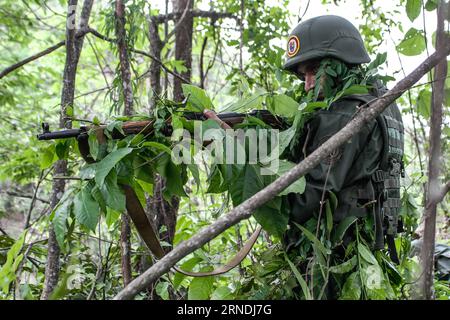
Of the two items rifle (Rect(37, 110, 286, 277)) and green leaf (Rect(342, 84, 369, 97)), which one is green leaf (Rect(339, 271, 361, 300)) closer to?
rifle (Rect(37, 110, 286, 277))

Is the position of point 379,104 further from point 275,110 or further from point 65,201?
point 65,201

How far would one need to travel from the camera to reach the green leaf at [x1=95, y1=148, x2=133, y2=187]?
5.93 ft

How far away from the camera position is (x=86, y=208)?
189cm

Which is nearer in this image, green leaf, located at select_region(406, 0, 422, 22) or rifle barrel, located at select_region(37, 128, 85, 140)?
green leaf, located at select_region(406, 0, 422, 22)

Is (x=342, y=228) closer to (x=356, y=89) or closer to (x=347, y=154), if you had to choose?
(x=347, y=154)

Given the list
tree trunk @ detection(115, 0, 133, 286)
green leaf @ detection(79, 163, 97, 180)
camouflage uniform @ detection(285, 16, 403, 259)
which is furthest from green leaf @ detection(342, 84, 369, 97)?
tree trunk @ detection(115, 0, 133, 286)

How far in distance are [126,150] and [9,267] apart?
0.71 meters

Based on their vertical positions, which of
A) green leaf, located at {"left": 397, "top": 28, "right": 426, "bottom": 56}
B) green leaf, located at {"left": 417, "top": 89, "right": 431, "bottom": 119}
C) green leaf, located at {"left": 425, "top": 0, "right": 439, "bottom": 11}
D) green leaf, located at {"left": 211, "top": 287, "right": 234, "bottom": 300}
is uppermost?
green leaf, located at {"left": 425, "top": 0, "right": 439, "bottom": 11}

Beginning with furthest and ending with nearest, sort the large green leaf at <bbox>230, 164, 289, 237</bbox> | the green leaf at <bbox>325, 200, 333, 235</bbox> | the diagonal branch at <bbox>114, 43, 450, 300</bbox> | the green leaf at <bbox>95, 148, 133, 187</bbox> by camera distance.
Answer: the green leaf at <bbox>325, 200, 333, 235</bbox>
the large green leaf at <bbox>230, 164, 289, 237</bbox>
the green leaf at <bbox>95, 148, 133, 187</bbox>
the diagonal branch at <bbox>114, 43, 450, 300</bbox>

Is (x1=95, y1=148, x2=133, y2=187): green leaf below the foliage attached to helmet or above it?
below

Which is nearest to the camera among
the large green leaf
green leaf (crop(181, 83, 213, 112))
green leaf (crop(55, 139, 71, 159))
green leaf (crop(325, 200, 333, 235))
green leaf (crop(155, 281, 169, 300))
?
the large green leaf

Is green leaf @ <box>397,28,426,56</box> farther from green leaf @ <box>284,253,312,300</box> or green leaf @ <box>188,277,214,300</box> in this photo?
green leaf @ <box>188,277,214,300</box>
